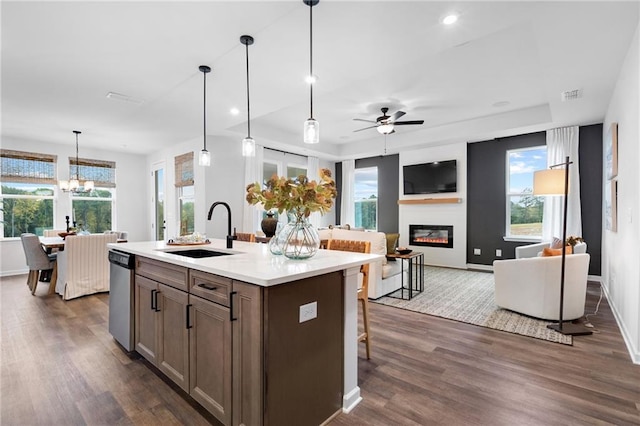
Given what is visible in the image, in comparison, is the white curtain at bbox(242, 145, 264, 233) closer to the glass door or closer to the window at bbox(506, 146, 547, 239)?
the glass door

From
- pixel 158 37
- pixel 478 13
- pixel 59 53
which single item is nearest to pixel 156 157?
pixel 59 53

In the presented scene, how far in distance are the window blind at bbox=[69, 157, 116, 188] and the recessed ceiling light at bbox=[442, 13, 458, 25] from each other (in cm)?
744

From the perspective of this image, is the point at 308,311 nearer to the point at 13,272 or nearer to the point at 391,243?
the point at 391,243

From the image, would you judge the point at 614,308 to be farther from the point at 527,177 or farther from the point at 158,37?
the point at 158,37

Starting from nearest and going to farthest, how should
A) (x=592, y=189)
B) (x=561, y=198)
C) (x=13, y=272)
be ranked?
(x=592, y=189), (x=561, y=198), (x=13, y=272)

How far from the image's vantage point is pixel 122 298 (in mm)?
2643

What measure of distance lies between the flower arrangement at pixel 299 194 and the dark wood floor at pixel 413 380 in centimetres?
A: 128

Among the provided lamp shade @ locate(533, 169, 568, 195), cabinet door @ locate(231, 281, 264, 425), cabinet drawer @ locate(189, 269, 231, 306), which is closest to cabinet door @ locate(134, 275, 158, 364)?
cabinet drawer @ locate(189, 269, 231, 306)

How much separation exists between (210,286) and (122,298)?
146 cm

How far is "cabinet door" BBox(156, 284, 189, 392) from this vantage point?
1.93 metres

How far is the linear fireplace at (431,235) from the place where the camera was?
6.75 m

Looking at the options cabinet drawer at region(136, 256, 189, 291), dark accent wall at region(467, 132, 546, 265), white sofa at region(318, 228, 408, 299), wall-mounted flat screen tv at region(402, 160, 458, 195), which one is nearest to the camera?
cabinet drawer at region(136, 256, 189, 291)

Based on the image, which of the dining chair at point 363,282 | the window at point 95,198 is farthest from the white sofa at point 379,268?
the window at point 95,198

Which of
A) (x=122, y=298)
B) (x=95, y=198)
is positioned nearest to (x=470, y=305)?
Answer: (x=122, y=298)
